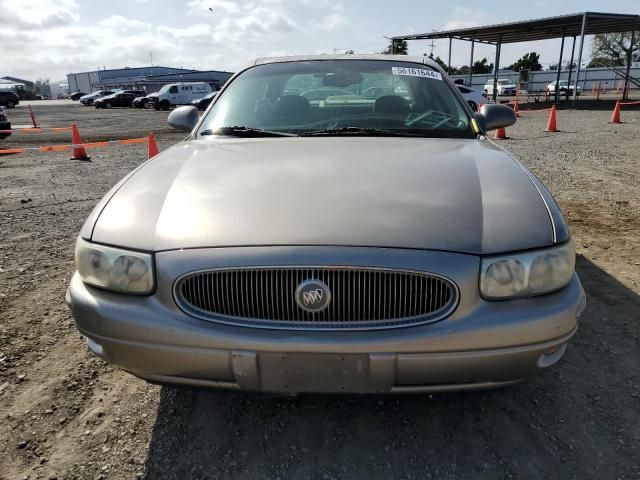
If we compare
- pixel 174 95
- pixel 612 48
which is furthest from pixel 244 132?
pixel 612 48

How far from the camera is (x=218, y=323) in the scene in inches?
66.7

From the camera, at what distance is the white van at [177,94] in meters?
33.7

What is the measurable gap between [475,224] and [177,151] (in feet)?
5.41

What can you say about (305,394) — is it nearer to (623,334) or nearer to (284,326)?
(284,326)

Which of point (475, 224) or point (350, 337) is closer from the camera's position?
point (350, 337)

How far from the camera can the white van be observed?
33688 millimetres

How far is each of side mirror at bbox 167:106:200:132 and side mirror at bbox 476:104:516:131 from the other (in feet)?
6.48

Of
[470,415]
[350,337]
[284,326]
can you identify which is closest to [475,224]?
[350,337]

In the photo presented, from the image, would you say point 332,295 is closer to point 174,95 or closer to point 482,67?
point 174,95

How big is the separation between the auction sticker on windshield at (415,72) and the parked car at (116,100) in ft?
137

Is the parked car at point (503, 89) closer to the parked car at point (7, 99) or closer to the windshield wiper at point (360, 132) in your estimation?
the parked car at point (7, 99)

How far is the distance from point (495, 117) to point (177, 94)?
34.4 m

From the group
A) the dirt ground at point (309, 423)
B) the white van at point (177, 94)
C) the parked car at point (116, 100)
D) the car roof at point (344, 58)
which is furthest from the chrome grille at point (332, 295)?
the parked car at point (116, 100)

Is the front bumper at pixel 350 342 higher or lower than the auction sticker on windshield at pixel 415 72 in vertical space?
lower
